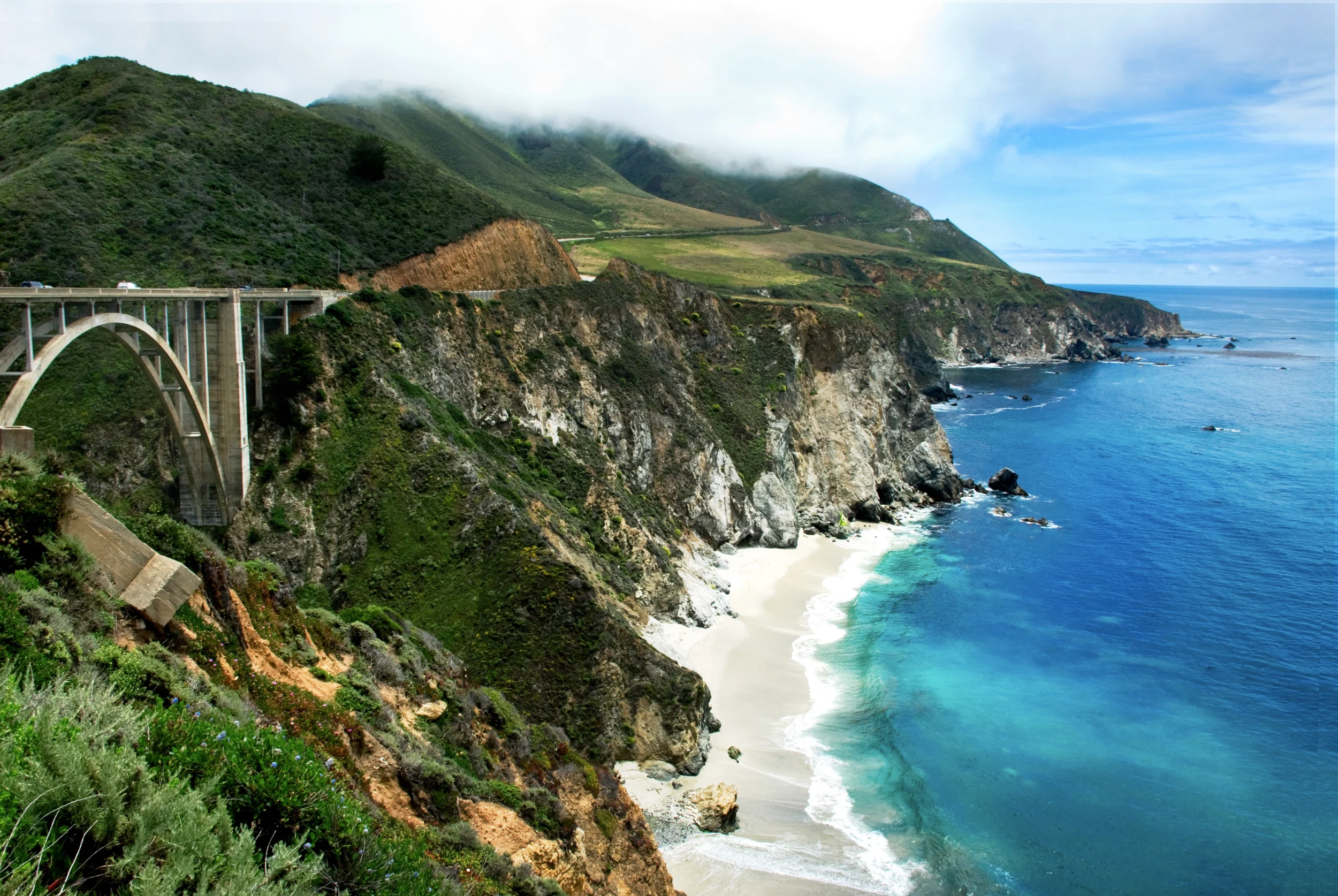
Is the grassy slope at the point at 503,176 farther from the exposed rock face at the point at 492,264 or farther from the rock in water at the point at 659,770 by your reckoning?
the rock in water at the point at 659,770

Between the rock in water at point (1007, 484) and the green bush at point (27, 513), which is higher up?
the green bush at point (27, 513)

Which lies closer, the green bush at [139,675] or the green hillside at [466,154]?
the green bush at [139,675]

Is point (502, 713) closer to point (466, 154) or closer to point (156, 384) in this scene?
point (156, 384)

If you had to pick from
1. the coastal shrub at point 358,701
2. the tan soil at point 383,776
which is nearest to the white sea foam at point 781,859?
the coastal shrub at point 358,701

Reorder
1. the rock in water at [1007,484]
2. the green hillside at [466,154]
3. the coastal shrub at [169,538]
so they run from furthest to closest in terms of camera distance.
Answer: the green hillside at [466,154], the rock in water at [1007,484], the coastal shrub at [169,538]

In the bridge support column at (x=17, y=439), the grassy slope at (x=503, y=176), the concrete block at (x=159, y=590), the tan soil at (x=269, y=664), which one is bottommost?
the tan soil at (x=269, y=664)

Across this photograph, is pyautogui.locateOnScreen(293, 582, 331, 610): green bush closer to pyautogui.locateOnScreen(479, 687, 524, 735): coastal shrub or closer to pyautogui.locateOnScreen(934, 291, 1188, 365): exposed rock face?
pyautogui.locateOnScreen(479, 687, 524, 735): coastal shrub

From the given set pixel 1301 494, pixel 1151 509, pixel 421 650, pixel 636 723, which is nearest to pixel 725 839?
pixel 636 723

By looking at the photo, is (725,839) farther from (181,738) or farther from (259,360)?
(259,360)
